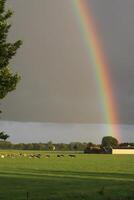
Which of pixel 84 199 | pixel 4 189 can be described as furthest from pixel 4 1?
pixel 84 199

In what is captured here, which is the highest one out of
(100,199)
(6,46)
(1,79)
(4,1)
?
(4,1)

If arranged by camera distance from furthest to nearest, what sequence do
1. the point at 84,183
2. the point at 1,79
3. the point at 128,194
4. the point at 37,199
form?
the point at 84,183 < the point at 1,79 < the point at 128,194 < the point at 37,199

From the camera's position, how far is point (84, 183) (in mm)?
38125

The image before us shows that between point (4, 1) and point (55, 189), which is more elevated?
point (4, 1)

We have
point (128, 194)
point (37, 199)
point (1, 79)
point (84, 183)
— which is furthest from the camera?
point (84, 183)

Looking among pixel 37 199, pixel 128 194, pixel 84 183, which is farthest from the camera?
pixel 84 183

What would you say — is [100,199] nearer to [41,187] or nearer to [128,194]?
[128,194]

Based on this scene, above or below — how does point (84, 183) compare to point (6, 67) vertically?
below

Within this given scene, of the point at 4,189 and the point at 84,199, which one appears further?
the point at 4,189

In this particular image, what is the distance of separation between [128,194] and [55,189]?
5.23 metres

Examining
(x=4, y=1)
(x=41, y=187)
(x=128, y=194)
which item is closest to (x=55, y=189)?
(x=41, y=187)

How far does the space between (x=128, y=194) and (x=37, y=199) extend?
17.9 feet

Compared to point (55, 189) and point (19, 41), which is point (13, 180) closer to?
point (55, 189)

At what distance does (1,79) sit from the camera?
32.7 metres
